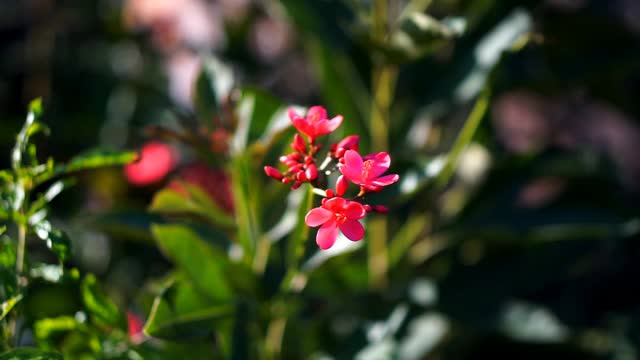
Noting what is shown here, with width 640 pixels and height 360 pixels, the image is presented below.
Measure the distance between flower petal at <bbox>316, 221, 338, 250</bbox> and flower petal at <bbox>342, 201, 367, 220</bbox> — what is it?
1 centimetres

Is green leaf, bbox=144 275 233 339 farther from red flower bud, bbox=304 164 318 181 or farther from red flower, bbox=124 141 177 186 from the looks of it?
red flower, bbox=124 141 177 186

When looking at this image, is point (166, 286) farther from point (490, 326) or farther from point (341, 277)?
point (490, 326)

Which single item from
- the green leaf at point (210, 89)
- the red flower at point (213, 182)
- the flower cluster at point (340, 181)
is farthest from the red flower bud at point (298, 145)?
the red flower at point (213, 182)

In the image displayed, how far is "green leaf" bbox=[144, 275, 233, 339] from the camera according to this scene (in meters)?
0.73

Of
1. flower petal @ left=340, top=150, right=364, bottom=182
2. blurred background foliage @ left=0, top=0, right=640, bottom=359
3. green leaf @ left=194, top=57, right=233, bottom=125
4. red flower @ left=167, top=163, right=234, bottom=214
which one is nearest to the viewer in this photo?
flower petal @ left=340, top=150, right=364, bottom=182

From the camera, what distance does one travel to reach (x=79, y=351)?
2.54ft

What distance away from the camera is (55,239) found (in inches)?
25.2

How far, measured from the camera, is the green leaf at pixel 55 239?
2.09 ft

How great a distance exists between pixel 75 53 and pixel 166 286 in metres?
0.89

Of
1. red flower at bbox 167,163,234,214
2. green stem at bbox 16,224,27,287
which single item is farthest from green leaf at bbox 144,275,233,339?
red flower at bbox 167,163,234,214

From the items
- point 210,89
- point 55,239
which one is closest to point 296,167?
point 55,239

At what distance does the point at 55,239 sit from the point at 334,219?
207mm

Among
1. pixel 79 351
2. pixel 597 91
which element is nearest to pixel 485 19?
pixel 597 91

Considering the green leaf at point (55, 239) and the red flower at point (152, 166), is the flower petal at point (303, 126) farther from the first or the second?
the red flower at point (152, 166)
